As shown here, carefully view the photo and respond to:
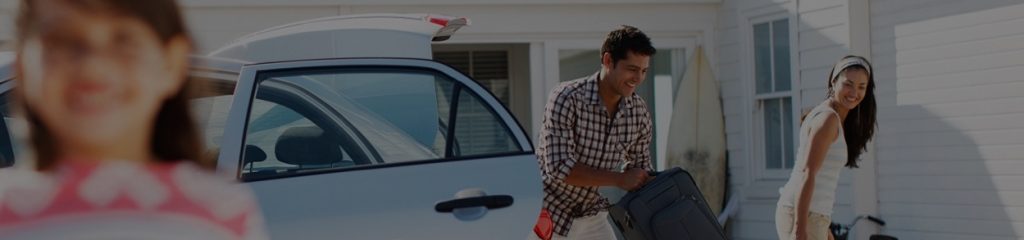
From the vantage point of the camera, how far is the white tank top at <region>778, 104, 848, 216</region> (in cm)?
532

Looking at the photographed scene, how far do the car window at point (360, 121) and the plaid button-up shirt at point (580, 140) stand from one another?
543 mm

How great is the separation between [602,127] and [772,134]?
221 inches

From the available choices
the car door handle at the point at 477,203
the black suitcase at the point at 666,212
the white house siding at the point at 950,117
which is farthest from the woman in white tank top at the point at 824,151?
the white house siding at the point at 950,117

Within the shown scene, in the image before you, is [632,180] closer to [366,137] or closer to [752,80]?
[366,137]

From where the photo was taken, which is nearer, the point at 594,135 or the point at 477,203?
the point at 477,203

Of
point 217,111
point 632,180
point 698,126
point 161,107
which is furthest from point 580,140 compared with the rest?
point 698,126

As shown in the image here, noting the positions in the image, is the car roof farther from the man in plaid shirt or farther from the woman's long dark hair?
the woman's long dark hair

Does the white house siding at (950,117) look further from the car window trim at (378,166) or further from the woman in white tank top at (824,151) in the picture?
the car window trim at (378,166)

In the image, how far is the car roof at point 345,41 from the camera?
459 cm

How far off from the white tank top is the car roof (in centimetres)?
146

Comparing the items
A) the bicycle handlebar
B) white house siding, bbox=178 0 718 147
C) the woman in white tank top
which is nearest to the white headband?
the woman in white tank top

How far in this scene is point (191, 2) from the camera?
33.1 feet

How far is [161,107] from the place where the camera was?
1420 millimetres

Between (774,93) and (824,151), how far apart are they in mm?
5268
